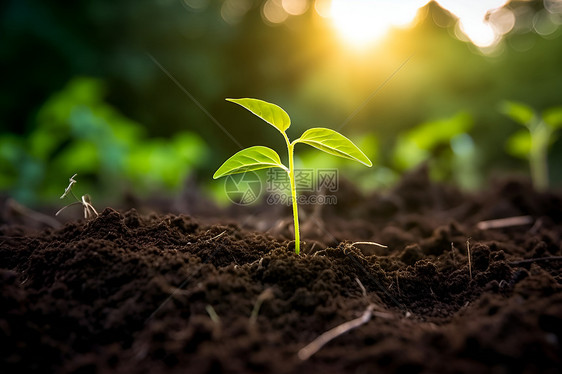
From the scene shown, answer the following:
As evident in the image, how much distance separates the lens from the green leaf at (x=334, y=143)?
3.31 ft

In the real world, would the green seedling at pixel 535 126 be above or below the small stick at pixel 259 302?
above

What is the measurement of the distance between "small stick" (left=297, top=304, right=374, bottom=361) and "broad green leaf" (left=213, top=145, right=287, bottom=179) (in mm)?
455

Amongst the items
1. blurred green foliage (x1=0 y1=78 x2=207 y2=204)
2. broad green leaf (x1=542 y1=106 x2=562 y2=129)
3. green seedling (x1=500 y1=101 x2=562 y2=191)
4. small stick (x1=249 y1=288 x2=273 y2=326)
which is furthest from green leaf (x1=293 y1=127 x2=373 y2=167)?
blurred green foliage (x1=0 y1=78 x2=207 y2=204)

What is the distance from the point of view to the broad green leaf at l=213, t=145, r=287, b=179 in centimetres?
103

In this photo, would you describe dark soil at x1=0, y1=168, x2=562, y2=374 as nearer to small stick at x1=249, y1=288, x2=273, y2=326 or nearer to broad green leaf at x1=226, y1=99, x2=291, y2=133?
small stick at x1=249, y1=288, x2=273, y2=326

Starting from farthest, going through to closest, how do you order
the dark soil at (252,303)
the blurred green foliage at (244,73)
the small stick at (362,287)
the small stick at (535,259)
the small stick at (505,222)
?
the blurred green foliage at (244,73) → the small stick at (505,222) → the small stick at (535,259) → the small stick at (362,287) → the dark soil at (252,303)

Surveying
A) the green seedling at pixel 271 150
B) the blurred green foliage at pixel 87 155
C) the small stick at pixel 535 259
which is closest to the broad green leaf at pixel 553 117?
the small stick at pixel 535 259

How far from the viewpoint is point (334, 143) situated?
1.04 meters

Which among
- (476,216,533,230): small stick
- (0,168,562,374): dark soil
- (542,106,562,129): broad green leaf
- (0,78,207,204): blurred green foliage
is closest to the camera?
(0,168,562,374): dark soil

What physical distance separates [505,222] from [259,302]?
1473 millimetres

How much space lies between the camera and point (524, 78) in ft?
18.4

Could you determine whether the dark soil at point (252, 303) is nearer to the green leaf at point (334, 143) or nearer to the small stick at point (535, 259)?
the small stick at point (535, 259)

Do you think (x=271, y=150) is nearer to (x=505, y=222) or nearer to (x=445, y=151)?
(x=505, y=222)

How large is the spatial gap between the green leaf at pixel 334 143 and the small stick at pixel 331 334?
37cm
